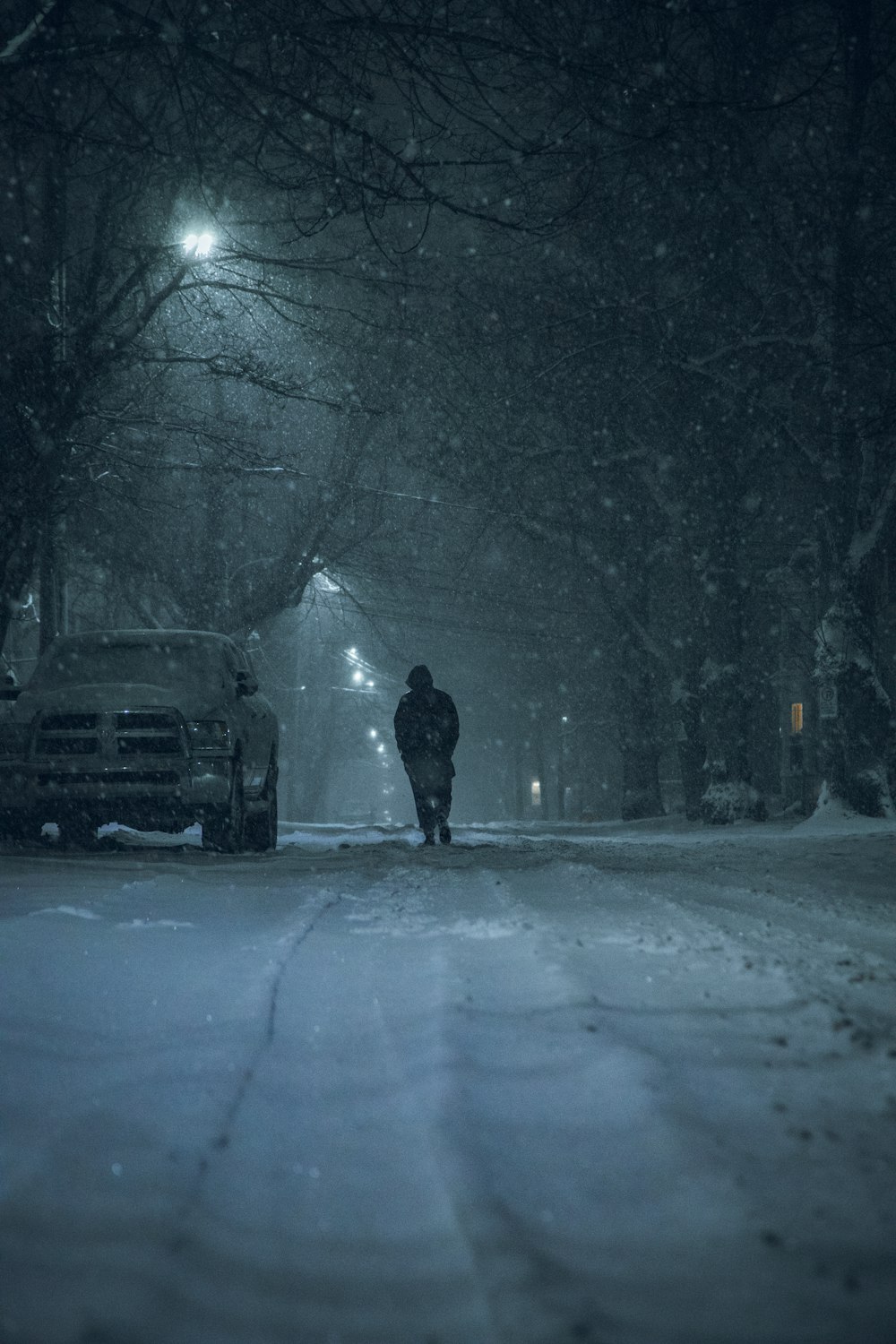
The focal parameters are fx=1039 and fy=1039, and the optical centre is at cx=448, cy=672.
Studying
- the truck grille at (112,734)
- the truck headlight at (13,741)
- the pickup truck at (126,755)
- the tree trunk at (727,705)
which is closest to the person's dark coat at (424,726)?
the pickup truck at (126,755)

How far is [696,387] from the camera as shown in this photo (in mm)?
A: 17297

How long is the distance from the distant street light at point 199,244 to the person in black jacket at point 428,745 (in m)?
5.16

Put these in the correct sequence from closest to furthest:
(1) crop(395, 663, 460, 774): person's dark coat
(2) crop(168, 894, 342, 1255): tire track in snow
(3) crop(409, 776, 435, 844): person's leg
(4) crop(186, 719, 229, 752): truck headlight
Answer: (2) crop(168, 894, 342, 1255): tire track in snow, (4) crop(186, 719, 229, 752): truck headlight, (3) crop(409, 776, 435, 844): person's leg, (1) crop(395, 663, 460, 774): person's dark coat

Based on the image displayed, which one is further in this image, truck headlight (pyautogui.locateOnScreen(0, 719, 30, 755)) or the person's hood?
the person's hood

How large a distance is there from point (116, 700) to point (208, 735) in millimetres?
905

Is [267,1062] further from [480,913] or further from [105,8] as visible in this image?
[105,8]

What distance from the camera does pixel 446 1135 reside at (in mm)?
2318

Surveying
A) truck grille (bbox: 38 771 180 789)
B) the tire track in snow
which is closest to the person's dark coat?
truck grille (bbox: 38 771 180 789)

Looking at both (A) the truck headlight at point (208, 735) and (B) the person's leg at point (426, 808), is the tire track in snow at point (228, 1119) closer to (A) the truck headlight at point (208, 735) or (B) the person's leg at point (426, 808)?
(A) the truck headlight at point (208, 735)

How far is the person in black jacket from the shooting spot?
12.0m

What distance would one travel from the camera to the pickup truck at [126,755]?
9344 millimetres

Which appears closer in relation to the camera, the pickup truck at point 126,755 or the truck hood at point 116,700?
the pickup truck at point 126,755

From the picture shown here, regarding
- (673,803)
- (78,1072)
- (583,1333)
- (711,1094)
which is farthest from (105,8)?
(673,803)

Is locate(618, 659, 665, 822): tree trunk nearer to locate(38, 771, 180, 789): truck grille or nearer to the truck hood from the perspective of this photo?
the truck hood
